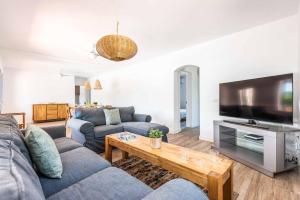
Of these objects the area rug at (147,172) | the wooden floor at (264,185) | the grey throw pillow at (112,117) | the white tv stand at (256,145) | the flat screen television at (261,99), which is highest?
the flat screen television at (261,99)

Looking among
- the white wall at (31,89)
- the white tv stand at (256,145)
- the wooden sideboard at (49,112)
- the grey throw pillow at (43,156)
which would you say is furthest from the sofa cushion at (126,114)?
the white wall at (31,89)

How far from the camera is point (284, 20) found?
2637 mm

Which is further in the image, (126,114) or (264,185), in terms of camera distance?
(126,114)

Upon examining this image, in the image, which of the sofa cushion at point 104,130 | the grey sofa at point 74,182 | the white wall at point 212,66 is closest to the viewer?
the grey sofa at point 74,182

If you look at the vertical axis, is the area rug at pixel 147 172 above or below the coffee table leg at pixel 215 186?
below

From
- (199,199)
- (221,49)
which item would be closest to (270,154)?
(199,199)

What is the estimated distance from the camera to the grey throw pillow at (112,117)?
3.67m

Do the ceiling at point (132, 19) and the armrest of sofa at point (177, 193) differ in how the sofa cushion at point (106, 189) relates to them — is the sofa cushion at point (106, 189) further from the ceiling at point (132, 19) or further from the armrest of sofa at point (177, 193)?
the ceiling at point (132, 19)

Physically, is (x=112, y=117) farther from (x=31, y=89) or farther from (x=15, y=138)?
(x=31, y=89)

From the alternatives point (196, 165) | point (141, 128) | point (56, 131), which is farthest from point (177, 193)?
point (141, 128)

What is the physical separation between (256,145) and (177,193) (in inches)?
104

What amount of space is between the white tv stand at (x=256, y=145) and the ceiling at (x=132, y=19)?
1.83 metres

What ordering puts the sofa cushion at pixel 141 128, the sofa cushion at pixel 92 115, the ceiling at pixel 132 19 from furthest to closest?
the sofa cushion at pixel 92 115, the sofa cushion at pixel 141 128, the ceiling at pixel 132 19

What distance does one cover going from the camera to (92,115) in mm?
3525
